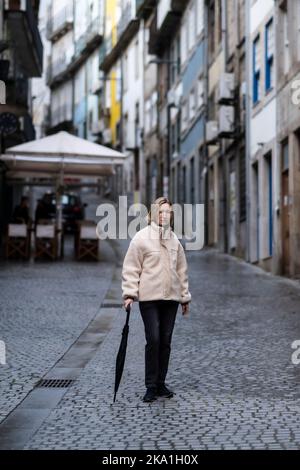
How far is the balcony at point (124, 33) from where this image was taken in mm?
49938

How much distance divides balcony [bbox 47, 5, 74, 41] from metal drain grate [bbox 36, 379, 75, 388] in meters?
64.7

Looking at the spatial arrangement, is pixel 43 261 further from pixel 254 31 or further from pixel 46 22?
pixel 46 22

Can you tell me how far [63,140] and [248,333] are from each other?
12.7m

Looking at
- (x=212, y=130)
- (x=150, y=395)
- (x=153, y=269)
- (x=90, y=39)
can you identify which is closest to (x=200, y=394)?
(x=150, y=395)

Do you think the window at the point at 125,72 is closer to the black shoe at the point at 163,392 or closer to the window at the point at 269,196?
the window at the point at 269,196

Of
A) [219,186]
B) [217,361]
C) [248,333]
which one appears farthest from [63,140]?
[217,361]

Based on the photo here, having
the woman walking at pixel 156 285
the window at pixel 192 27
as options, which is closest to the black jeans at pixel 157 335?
the woman walking at pixel 156 285

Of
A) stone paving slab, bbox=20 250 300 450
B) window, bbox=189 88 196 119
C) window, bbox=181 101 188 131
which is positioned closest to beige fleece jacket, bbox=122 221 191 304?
stone paving slab, bbox=20 250 300 450

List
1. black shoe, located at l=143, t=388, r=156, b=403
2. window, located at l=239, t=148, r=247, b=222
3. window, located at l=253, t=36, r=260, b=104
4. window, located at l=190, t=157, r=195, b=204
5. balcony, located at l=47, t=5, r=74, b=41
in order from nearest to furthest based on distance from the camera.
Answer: black shoe, located at l=143, t=388, r=156, b=403 → window, located at l=253, t=36, r=260, b=104 → window, located at l=239, t=148, r=247, b=222 → window, located at l=190, t=157, r=195, b=204 → balcony, located at l=47, t=5, r=74, b=41

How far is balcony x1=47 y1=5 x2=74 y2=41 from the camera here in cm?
7188

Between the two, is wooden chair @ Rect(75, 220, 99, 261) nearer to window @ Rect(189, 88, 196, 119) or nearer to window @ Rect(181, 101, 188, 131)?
window @ Rect(189, 88, 196, 119)

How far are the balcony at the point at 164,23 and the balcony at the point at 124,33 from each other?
562 centimetres

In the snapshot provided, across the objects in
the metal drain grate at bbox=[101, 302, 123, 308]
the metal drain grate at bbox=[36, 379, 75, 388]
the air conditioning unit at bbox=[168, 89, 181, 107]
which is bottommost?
the metal drain grate at bbox=[36, 379, 75, 388]

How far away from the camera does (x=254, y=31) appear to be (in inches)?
961
